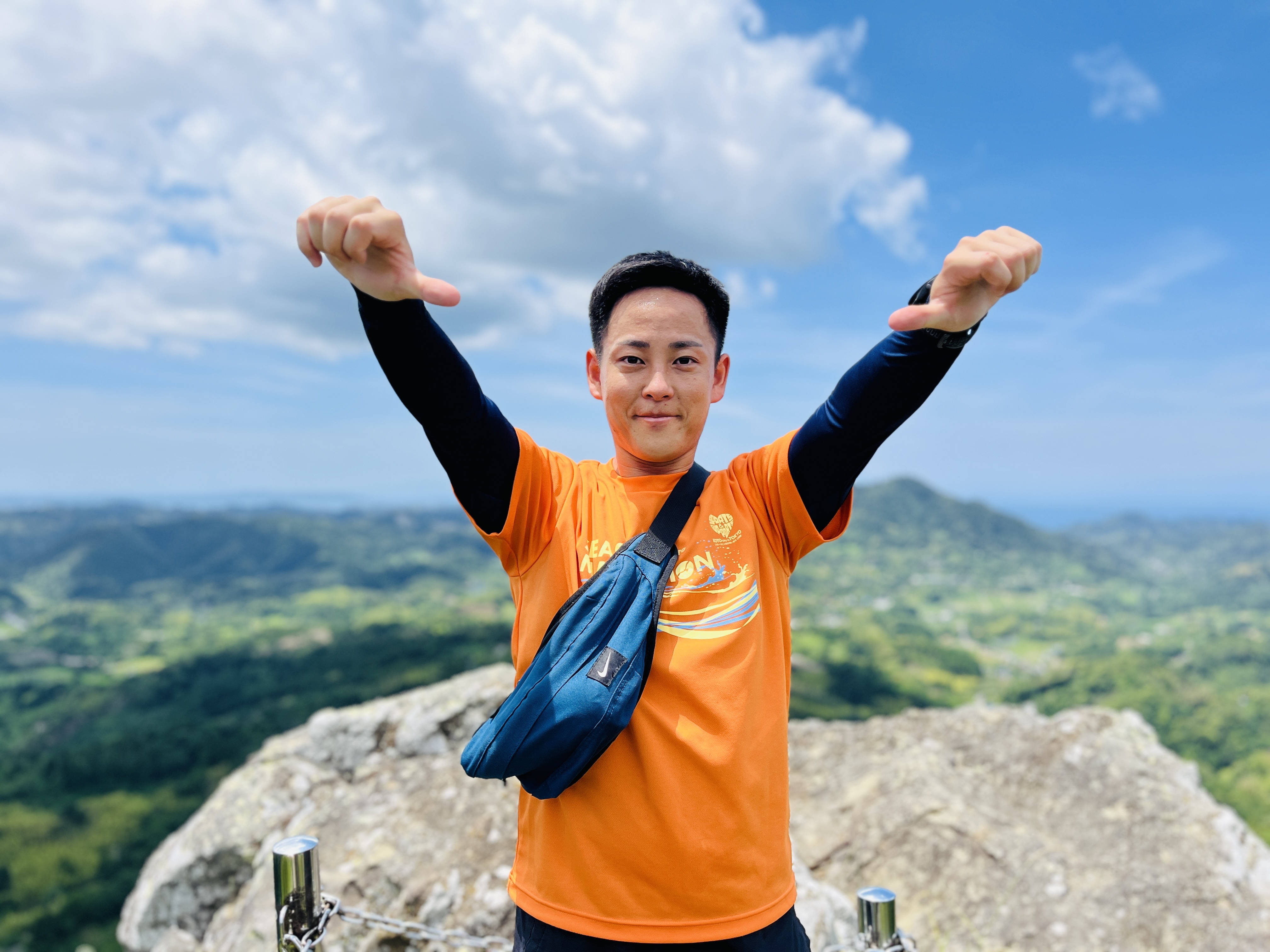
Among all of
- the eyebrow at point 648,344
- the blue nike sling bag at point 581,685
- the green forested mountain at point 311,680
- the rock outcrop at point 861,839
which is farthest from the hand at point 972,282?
the green forested mountain at point 311,680

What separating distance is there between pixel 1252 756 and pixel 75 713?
129 m

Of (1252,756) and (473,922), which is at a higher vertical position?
(473,922)

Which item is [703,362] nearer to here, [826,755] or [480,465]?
[480,465]

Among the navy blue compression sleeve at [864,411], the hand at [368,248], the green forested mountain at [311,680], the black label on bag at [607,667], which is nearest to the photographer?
the hand at [368,248]

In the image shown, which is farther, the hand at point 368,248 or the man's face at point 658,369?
the man's face at point 658,369

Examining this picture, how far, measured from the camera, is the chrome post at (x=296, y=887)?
12.6ft

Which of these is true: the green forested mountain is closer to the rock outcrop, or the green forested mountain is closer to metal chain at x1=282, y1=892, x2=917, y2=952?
the rock outcrop

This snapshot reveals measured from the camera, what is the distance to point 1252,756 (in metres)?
65.8

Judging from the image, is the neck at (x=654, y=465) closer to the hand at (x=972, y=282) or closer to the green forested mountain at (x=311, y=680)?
the hand at (x=972, y=282)

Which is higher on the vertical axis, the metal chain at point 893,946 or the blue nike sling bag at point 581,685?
the blue nike sling bag at point 581,685

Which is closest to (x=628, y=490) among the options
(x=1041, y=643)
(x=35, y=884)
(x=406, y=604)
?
(x=35, y=884)

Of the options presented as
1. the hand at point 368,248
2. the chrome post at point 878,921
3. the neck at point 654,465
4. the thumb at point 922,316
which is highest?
the hand at point 368,248

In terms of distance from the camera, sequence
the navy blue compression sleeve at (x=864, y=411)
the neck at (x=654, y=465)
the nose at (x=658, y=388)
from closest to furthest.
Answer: the navy blue compression sleeve at (x=864, y=411), the nose at (x=658, y=388), the neck at (x=654, y=465)

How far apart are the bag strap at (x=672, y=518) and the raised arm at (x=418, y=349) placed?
558 mm
